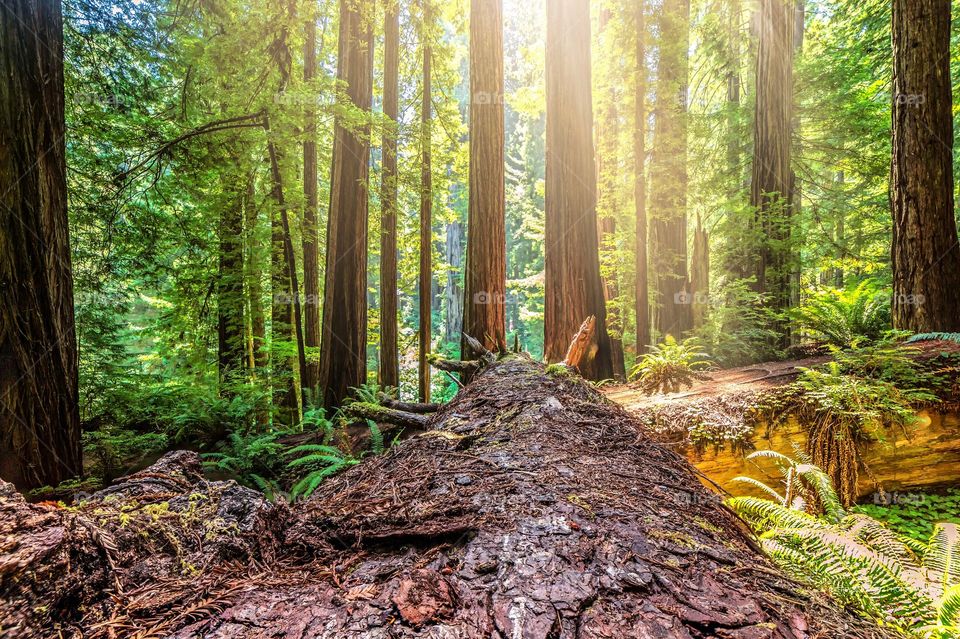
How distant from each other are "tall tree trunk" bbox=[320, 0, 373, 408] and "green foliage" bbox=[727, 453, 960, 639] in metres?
5.70

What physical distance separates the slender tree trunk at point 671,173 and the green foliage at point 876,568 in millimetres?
8208

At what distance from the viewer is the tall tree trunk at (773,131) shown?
22.8 ft

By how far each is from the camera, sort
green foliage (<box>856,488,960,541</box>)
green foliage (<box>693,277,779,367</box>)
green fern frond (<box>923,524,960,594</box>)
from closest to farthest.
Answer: green fern frond (<box>923,524,960,594</box>) → green foliage (<box>856,488,960,541</box>) → green foliage (<box>693,277,779,367</box>)

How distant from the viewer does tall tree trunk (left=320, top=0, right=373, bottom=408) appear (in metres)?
6.23

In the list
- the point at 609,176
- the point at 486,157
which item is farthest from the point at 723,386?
the point at 609,176

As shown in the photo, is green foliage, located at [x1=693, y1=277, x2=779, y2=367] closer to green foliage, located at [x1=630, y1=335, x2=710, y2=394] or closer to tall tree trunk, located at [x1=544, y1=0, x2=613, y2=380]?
green foliage, located at [x1=630, y1=335, x2=710, y2=394]

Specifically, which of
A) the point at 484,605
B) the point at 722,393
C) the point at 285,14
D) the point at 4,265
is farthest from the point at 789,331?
the point at 4,265

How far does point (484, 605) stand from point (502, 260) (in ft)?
16.8

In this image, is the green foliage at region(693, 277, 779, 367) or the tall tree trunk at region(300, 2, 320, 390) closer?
the green foliage at region(693, 277, 779, 367)

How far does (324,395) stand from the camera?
20.3ft

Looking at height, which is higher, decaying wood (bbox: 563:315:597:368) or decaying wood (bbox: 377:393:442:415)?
decaying wood (bbox: 563:315:597:368)

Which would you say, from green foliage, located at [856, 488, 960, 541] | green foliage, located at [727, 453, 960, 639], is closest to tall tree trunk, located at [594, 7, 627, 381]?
green foliage, located at [856, 488, 960, 541]

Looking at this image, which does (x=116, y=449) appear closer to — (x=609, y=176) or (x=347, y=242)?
(x=347, y=242)

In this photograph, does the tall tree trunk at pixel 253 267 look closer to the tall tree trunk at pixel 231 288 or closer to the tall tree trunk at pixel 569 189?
the tall tree trunk at pixel 231 288
